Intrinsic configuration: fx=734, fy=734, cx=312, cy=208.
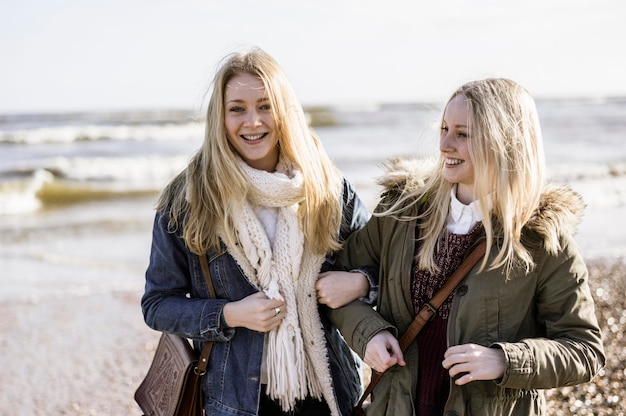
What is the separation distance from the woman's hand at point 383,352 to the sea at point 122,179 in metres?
0.66

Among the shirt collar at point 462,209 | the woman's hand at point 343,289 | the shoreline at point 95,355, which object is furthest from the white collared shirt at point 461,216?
the shoreline at point 95,355

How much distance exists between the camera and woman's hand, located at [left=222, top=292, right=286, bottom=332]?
2664mm

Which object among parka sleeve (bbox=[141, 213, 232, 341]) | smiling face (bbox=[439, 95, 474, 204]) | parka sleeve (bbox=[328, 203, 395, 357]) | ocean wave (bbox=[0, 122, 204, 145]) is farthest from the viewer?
ocean wave (bbox=[0, 122, 204, 145])

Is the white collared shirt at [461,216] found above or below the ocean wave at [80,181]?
above

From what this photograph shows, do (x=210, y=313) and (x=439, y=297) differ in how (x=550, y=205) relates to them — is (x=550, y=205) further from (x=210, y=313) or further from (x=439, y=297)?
(x=210, y=313)

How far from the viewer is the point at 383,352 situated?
2471 mm

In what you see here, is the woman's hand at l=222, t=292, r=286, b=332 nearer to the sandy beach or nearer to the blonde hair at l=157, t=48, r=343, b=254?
the blonde hair at l=157, t=48, r=343, b=254

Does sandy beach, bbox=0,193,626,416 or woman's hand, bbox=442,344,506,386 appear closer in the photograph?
woman's hand, bbox=442,344,506,386

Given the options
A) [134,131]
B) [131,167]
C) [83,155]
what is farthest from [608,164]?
[134,131]

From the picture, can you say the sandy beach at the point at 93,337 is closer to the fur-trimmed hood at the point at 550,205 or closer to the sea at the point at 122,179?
the sea at the point at 122,179

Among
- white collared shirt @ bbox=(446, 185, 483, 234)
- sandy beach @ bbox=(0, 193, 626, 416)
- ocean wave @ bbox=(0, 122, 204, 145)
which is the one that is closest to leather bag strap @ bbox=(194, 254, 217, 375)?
white collared shirt @ bbox=(446, 185, 483, 234)

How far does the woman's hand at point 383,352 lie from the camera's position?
2465 millimetres

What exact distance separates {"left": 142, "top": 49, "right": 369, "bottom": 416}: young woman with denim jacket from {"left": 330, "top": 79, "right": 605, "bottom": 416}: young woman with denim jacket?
0.31 meters

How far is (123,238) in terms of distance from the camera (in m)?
9.76
